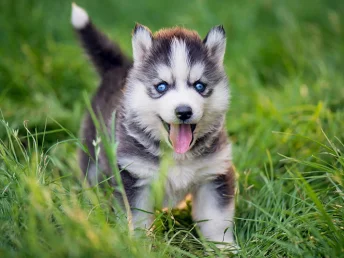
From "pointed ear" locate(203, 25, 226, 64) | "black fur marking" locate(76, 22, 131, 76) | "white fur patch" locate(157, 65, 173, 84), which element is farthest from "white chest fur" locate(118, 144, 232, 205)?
"black fur marking" locate(76, 22, 131, 76)

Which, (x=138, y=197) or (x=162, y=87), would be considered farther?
(x=138, y=197)

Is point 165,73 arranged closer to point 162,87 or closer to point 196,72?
point 162,87

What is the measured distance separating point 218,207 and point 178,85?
91cm

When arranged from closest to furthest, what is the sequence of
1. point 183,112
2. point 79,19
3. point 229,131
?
point 183,112, point 79,19, point 229,131

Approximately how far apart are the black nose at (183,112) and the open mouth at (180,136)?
19 centimetres

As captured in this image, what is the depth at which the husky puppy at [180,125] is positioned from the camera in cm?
335

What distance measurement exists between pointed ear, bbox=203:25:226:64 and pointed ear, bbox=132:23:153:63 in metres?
0.38

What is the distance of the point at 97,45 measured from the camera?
452cm

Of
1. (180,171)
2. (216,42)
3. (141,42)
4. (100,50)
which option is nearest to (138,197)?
(180,171)

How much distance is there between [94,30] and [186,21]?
2531mm

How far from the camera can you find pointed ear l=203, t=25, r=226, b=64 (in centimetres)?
358

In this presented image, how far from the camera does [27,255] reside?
270 centimetres

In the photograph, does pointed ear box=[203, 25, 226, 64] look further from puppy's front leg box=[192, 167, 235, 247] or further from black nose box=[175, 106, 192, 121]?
puppy's front leg box=[192, 167, 235, 247]

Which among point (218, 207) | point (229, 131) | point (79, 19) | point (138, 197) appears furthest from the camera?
point (229, 131)
